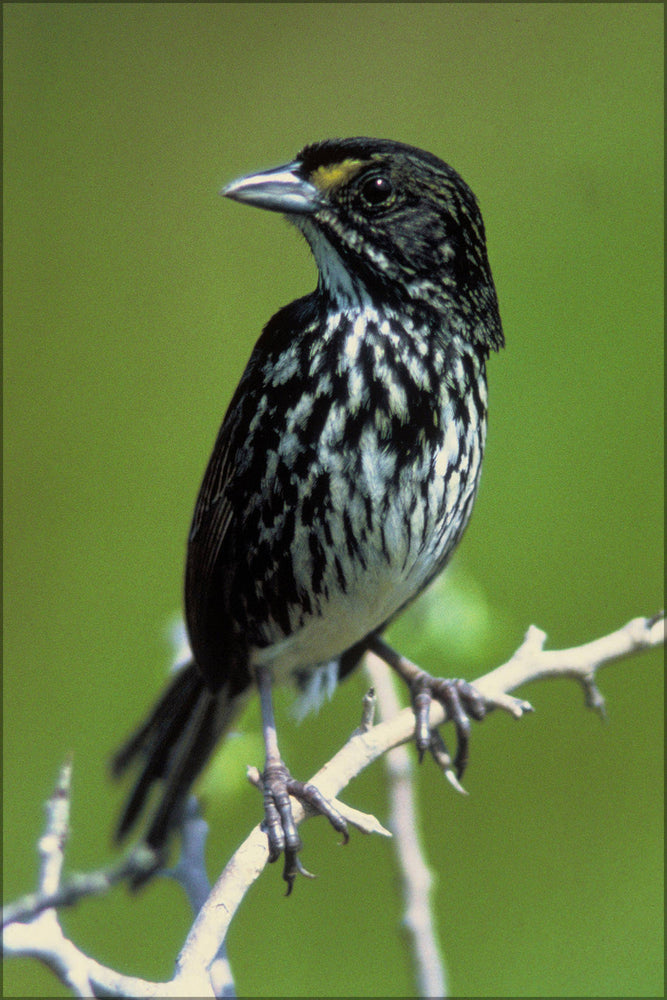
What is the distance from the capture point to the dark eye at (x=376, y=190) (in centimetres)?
169

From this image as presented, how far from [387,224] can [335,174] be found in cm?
11

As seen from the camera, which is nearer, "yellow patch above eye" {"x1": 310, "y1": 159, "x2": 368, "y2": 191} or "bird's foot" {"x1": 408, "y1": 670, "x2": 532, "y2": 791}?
"yellow patch above eye" {"x1": 310, "y1": 159, "x2": 368, "y2": 191}

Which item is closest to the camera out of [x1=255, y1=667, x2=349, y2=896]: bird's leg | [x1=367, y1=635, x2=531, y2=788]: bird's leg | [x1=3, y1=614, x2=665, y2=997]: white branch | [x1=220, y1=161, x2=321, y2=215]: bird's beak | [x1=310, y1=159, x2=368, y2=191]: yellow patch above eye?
[x1=3, y1=614, x2=665, y2=997]: white branch

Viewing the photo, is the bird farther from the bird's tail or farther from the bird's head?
the bird's tail

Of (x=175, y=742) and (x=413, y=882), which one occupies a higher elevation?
(x=175, y=742)

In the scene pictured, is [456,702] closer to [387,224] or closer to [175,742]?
[175,742]

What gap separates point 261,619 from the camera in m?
2.04

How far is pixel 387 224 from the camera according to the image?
1.71m

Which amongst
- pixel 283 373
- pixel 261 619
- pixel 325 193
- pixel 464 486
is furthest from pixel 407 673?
pixel 325 193

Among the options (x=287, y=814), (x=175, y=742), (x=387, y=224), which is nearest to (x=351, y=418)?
(x=387, y=224)

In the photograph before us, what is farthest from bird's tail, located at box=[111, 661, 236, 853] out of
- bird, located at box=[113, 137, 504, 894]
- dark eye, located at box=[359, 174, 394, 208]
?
dark eye, located at box=[359, 174, 394, 208]

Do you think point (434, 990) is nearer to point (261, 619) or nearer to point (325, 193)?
point (261, 619)

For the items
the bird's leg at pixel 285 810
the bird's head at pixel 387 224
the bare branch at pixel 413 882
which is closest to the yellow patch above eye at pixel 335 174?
the bird's head at pixel 387 224

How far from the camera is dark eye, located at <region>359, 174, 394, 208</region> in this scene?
169cm
